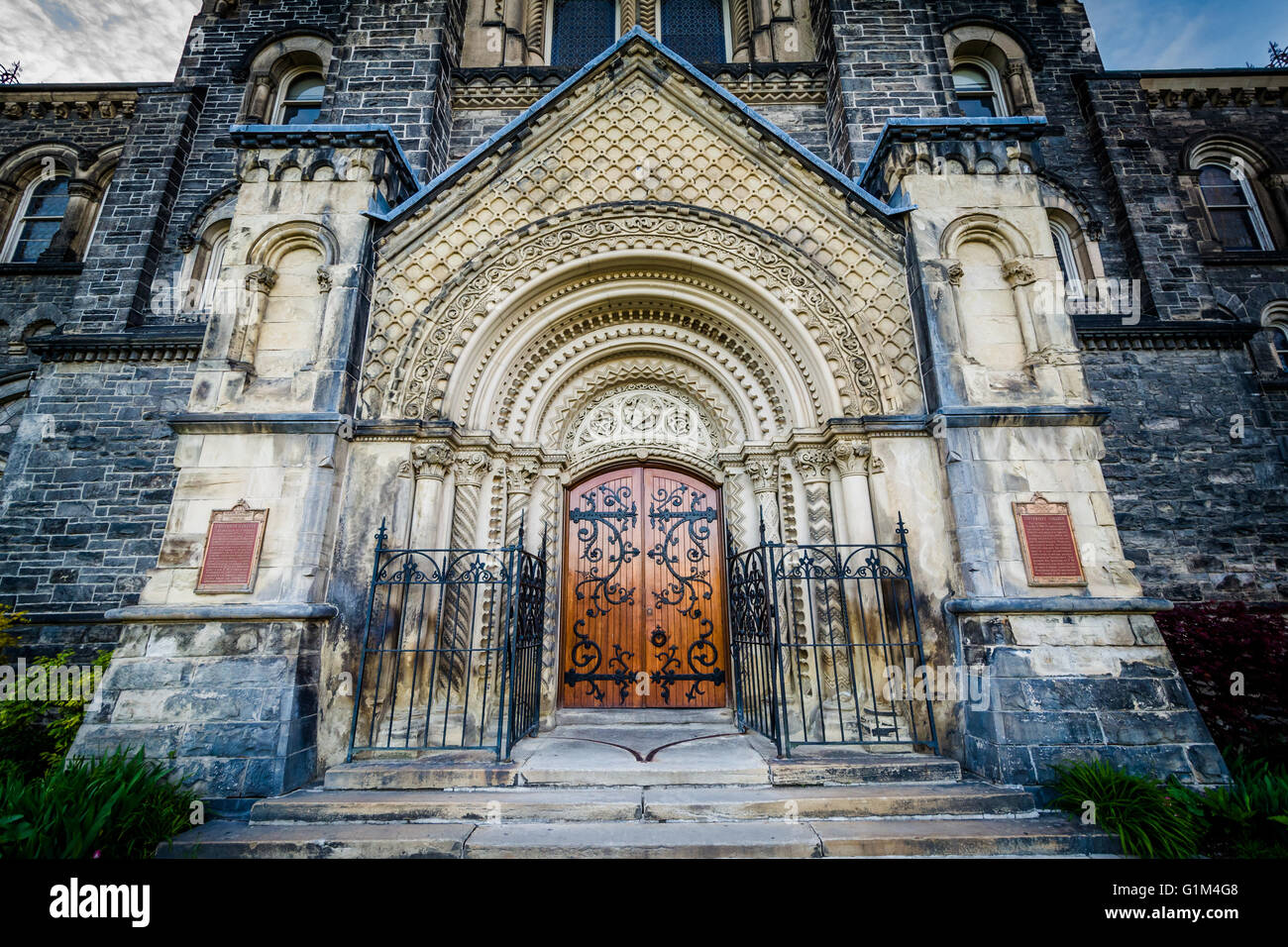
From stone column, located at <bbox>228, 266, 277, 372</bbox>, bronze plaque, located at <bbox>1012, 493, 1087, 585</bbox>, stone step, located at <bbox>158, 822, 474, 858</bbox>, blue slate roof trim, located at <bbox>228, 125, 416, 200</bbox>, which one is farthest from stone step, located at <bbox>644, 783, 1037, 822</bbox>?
blue slate roof trim, located at <bbox>228, 125, 416, 200</bbox>

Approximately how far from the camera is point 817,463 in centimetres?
612

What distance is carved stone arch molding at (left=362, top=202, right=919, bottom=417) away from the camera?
19.8ft

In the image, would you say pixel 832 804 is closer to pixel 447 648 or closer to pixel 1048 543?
pixel 1048 543

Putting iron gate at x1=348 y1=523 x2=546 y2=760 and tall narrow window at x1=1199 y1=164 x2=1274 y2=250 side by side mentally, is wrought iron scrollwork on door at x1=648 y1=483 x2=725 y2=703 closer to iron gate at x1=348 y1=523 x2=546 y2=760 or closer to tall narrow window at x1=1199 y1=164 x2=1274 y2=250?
iron gate at x1=348 y1=523 x2=546 y2=760

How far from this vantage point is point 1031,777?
425 centimetres

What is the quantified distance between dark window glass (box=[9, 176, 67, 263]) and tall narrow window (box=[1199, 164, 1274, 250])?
23183 mm

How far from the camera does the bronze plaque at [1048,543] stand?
16.0 ft

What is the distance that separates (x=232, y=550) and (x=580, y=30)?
11.3m

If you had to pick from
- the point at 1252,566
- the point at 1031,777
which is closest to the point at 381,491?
the point at 1031,777

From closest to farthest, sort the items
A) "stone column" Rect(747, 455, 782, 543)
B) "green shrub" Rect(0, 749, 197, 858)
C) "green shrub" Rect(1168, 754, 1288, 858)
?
"green shrub" Rect(0, 749, 197, 858) → "green shrub" Rect(1168, 754, 1288, 858) → "stone column" Rect(747, 455, 782, 543)

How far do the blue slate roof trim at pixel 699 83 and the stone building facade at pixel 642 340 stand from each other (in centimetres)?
6

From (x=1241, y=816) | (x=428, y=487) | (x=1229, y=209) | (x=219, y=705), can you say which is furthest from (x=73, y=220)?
(x=1229, y=209)

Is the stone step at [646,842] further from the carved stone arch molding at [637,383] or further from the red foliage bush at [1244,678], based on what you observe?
the red foliage bush at [1244,678]

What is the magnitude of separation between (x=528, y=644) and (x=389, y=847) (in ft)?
7.36
